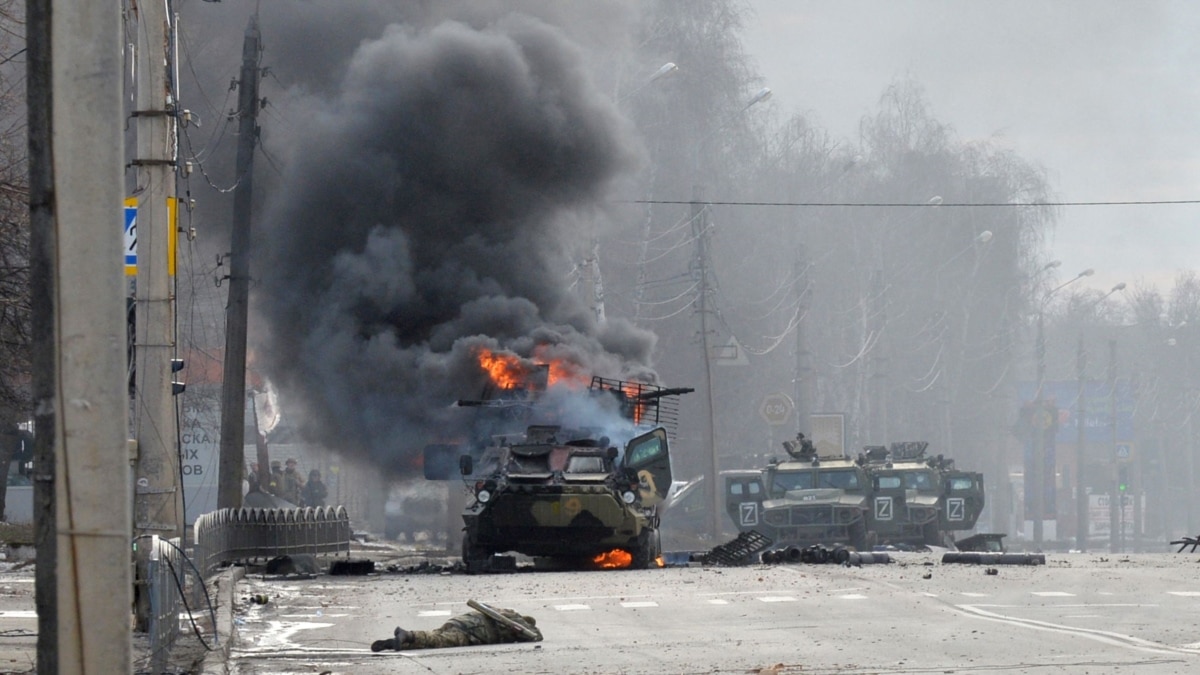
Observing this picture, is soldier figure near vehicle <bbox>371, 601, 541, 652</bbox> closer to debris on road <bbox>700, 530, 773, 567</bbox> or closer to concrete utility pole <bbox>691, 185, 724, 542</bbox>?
debris on road <bbox>700, 530, 773, 567</bbox>

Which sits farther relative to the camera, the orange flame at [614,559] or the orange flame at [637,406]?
the orange flame at [637,406]

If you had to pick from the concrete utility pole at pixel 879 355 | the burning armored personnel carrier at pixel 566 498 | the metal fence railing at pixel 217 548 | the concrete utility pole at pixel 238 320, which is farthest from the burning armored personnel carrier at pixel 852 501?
the concrete utility pole at pixel 879 355

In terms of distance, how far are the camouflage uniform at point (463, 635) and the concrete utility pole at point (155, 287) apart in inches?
168

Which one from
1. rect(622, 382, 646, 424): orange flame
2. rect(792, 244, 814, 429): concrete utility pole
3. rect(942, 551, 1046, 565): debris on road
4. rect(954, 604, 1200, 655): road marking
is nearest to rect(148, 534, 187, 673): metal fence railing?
rect(954, 604, 1200, 655): road marking

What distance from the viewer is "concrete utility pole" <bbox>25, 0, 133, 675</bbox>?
5609 millimetres

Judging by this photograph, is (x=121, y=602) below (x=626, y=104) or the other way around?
below

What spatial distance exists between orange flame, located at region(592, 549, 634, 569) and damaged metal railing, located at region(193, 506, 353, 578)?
4.55 metres

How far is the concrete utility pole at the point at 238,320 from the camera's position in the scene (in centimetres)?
2448

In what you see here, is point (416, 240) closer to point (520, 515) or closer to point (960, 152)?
point (520, 515)

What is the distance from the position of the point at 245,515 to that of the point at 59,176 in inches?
693

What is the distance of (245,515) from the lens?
74.5 feet

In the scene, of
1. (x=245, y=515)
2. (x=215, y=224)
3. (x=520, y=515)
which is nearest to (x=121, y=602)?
(x=520, y=515)

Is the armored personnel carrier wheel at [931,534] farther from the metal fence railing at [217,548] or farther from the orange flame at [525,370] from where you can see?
the metal fence railing at [217,548]

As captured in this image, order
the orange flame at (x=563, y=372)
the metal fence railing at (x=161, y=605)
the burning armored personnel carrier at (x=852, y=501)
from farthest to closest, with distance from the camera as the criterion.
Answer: the burning armored personnel carrier at (x=852, y=501)
the orange flame at (x=563, y=372)
the metal fence railing at (x=161, y=605)
